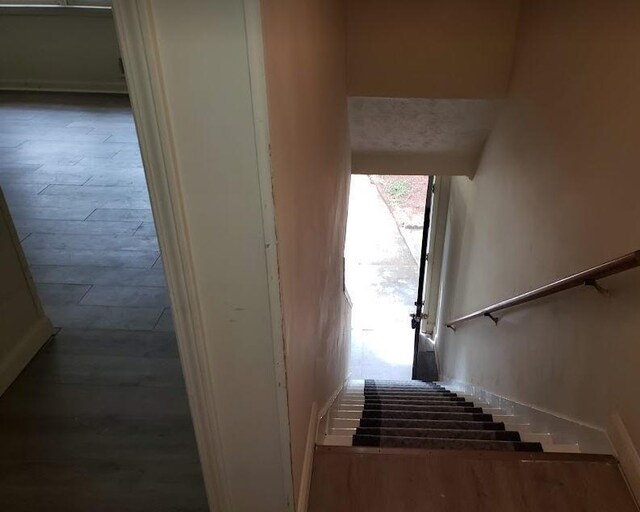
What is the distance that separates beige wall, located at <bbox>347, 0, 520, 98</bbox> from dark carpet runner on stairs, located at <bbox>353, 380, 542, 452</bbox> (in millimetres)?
1864

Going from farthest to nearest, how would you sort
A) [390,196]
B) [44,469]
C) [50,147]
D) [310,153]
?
[390,196], [50,147], [44,469], [310,153]

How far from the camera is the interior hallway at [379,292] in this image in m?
6.58

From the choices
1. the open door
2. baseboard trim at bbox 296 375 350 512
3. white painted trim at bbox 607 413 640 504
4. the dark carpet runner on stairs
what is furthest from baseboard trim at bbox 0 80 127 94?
white painted trim at bbox 607 413 640 504

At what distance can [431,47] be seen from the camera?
125 inches

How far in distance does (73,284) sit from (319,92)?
1.68 metres

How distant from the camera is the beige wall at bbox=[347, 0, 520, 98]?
3041mm

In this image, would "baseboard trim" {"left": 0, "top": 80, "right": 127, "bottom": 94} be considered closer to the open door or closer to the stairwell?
the open door

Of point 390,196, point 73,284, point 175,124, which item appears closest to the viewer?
point 175,124

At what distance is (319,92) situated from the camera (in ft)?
6.20

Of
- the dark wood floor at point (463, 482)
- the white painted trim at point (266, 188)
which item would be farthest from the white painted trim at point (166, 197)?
the dark wood floor at point (463, 482)

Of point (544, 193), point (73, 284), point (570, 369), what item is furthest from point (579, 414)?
point (73, 284)

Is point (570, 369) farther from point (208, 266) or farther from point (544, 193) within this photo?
point (208, 266)

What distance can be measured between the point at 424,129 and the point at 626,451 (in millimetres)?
2674

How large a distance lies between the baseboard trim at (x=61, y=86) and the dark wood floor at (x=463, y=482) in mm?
4848
